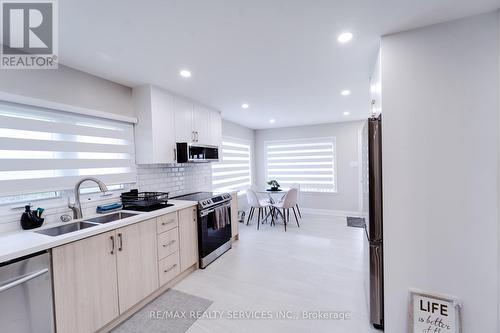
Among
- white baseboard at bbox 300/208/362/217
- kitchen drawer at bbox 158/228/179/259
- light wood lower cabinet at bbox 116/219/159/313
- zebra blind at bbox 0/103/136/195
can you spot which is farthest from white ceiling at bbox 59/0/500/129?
white baseboard at bbox 300/208/362/217

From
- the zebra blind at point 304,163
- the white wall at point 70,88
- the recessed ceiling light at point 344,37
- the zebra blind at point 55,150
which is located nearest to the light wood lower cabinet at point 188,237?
the zebra blind at point 55,150

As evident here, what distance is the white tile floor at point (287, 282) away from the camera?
1863 millimetres

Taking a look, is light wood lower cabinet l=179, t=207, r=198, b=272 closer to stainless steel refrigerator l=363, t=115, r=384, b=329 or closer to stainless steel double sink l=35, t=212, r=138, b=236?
stainless steel double sink l=35, t=212, r=138, b=236

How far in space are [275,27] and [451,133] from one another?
4.93 feet

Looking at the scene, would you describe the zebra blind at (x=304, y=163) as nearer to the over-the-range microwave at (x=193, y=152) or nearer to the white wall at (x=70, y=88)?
the over-the-range microwave at (x=193, y=152)

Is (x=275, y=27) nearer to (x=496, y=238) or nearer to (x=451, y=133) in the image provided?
(x=451, y=133)

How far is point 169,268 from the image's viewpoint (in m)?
2.38

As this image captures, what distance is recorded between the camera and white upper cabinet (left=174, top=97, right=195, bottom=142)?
306 centimetres

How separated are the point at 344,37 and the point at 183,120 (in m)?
2.32

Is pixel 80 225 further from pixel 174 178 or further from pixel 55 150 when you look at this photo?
pixel 174 178

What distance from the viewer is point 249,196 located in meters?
4.66

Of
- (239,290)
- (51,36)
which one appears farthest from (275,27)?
(239,290)

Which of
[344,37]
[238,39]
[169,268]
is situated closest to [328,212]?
[169,268]

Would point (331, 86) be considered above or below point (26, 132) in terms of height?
above
